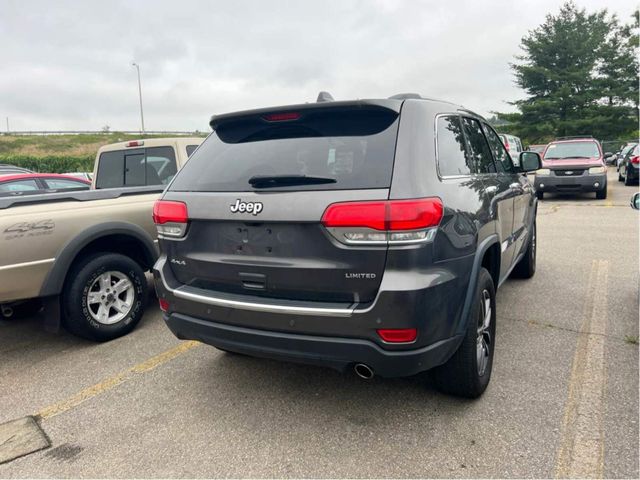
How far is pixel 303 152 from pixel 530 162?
3062 mm

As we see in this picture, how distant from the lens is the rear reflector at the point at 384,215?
227cm

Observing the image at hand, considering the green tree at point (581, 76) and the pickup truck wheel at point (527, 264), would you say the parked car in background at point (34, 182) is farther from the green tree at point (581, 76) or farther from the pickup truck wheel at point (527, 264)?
the green tree at point (581, 76)

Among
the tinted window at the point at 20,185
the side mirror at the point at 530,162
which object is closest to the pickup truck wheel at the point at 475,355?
the side mirror at the point at 530,162

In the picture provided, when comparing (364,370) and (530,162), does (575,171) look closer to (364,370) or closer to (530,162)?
(530,162)

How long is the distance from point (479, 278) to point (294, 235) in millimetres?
1150

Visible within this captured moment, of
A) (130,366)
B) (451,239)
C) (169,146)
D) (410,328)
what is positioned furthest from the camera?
(169,146)

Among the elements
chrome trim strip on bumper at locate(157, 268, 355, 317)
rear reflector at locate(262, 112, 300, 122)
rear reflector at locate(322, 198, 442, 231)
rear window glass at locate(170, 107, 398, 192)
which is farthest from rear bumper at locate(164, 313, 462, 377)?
rear reflector at locate(262, 112, 300, 122)

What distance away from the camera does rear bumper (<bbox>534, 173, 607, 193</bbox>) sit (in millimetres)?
12758

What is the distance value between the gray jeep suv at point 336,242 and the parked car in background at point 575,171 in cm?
1138

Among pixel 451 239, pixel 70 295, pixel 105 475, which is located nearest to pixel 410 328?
pixel 451 239

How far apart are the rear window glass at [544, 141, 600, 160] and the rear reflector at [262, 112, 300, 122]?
1293cm

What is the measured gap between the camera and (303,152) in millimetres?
2678

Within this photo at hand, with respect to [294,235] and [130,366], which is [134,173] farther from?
[294,235]

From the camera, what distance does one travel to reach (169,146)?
571cm
